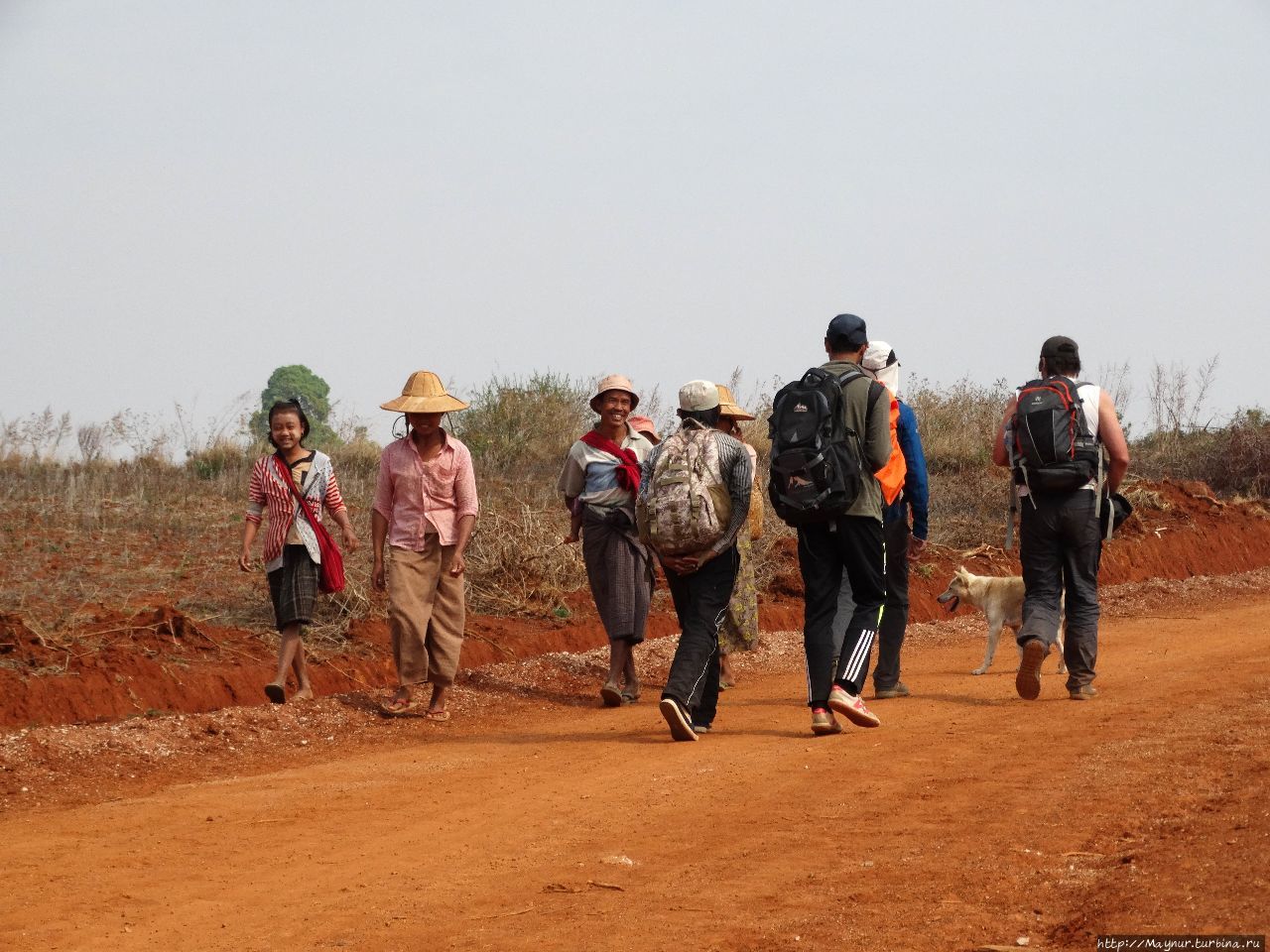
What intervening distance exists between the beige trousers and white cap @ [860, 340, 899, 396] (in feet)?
9.91

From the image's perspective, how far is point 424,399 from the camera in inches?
380

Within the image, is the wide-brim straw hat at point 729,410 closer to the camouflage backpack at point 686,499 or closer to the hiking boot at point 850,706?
the camouflage backpack at point 686,499

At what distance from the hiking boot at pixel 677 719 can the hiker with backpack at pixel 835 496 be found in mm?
706

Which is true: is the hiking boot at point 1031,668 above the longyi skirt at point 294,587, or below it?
below

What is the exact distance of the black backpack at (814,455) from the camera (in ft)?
25.7

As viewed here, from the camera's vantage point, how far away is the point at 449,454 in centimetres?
979

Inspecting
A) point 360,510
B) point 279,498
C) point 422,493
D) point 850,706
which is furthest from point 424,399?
point 360,510

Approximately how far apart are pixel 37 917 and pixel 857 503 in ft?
15.0

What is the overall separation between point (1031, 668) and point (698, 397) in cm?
263

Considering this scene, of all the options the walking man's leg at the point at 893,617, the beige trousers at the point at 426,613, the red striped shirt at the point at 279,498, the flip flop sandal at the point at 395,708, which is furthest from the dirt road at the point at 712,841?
the red striped shirt at the point at 279,498

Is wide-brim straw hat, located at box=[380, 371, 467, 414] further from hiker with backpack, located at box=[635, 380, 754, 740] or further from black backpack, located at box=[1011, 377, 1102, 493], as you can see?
black backpack, located at box=[1011, 377, 1102, 493]

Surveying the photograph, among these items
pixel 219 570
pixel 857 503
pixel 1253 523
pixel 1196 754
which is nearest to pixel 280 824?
pixel 857 503

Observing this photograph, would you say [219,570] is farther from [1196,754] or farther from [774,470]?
[1196,754]

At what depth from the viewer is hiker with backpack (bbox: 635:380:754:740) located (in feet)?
27.0
